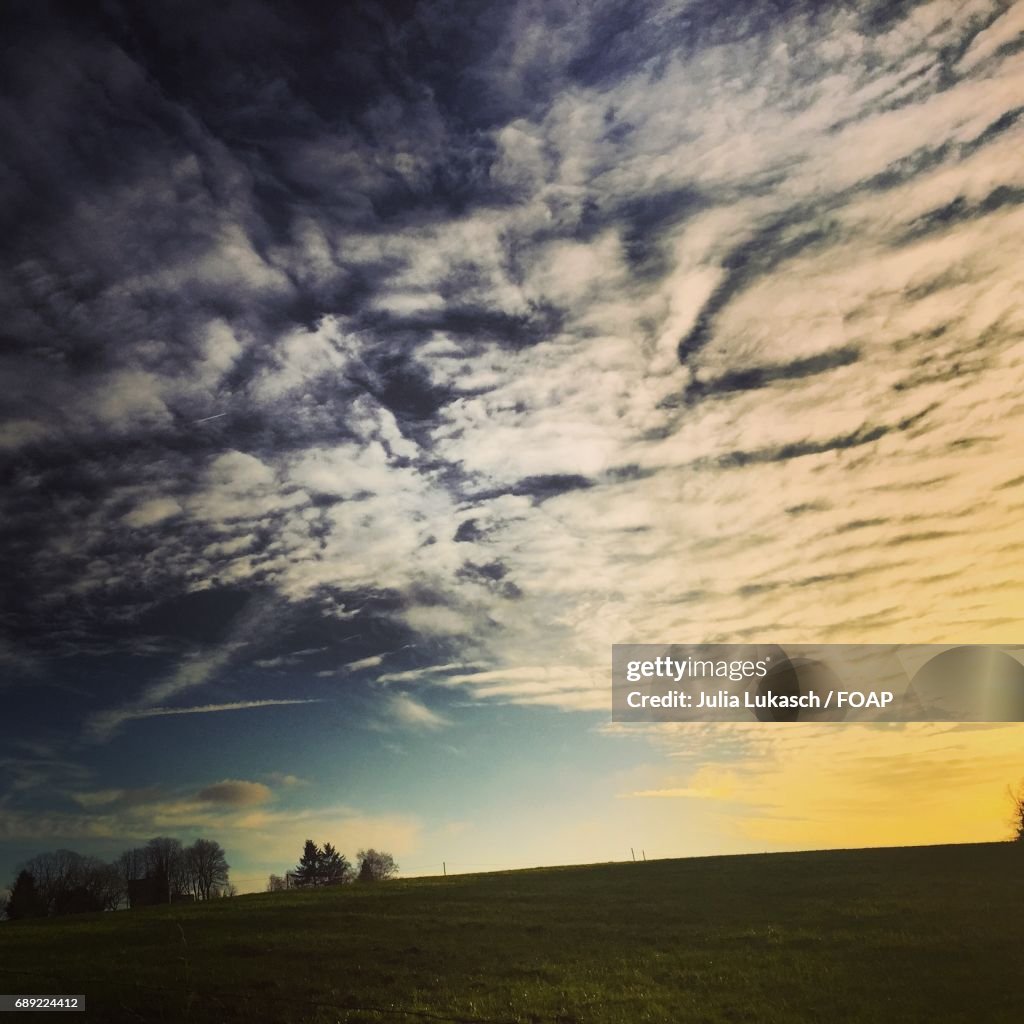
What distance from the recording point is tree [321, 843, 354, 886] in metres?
167

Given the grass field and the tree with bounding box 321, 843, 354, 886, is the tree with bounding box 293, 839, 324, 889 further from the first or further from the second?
the grass field

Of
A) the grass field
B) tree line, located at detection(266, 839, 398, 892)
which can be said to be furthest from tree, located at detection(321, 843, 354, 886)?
the grass field

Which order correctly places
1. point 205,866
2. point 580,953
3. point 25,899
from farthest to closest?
1. point 205,866
2. point 25,899
3. point 580,953

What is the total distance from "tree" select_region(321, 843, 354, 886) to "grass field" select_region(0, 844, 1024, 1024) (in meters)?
119

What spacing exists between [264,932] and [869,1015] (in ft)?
102

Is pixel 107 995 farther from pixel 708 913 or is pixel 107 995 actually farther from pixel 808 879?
pixel 808 879

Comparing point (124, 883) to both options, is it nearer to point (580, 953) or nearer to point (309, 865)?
point (309, 865)

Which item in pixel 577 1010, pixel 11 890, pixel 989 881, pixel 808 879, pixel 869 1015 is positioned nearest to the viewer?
pixel 869 1015

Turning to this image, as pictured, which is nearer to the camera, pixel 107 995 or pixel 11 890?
pixel 107 995

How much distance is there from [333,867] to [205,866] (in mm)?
30562

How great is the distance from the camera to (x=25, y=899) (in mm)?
103812

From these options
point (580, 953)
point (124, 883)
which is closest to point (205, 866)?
point (124, 883)

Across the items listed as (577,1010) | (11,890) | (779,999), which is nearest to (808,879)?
(779,999)

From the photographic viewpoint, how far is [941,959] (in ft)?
101
